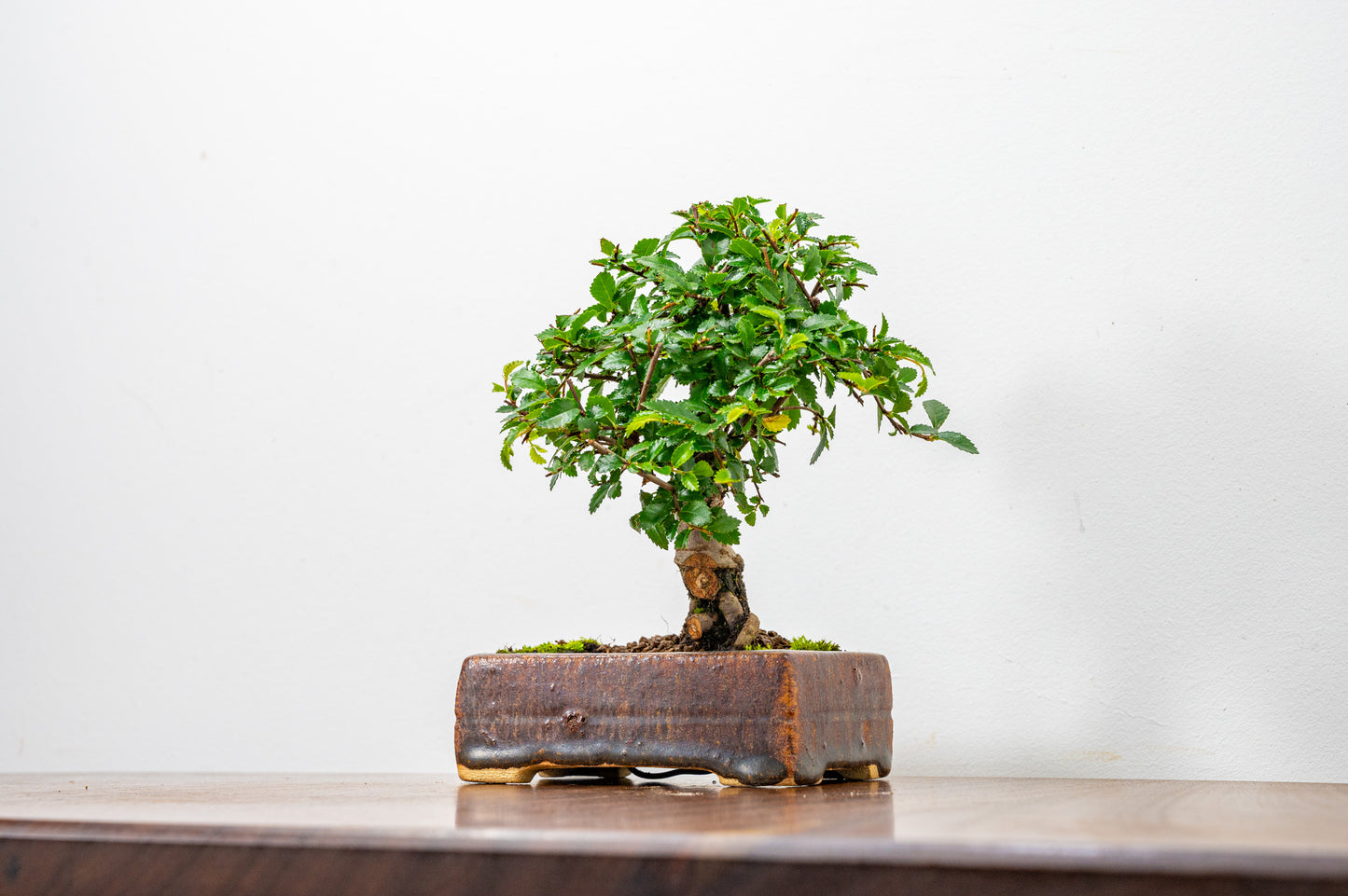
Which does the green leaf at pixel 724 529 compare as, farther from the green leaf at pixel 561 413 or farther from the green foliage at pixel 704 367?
the green leaf at pixel 561 413

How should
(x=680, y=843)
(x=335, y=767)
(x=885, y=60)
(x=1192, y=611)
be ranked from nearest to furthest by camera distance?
(x=680, y=843), (x=1192, y=611), (x=885, y=60), (x=335, y=767)

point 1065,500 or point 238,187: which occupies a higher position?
point 238,187

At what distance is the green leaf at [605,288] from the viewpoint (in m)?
0.92

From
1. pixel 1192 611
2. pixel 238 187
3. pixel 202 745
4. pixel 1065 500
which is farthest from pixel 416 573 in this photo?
pixel 1192 611

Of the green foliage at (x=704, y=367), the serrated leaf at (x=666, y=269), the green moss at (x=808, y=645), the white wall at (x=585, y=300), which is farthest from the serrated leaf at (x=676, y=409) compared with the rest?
the white wall at (x=585, y=300)

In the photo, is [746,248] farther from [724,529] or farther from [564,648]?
[564,648]

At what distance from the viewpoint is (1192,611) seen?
41.5 inches

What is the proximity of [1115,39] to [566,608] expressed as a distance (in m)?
0.85

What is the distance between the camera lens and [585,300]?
134 cm

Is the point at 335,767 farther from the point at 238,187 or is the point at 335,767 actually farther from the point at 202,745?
the point at 238,187

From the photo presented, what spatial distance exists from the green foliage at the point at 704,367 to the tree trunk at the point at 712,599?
0.04m

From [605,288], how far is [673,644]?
30 centimetres

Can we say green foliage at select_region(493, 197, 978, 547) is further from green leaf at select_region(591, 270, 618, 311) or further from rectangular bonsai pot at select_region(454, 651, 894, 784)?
rectangular bonsai pot at select_region(454, 651, 894, 784)

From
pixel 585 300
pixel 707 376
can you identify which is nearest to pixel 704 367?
pixel 707 376
